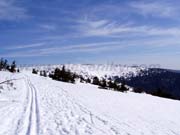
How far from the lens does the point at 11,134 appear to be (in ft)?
34.1

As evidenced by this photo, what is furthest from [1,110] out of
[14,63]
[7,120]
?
[14,63]

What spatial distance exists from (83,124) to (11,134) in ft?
12.9

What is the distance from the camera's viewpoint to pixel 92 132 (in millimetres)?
11539

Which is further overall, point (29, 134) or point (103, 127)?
point (103, 127)

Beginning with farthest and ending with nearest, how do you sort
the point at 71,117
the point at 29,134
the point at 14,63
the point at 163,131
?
the point at 14,63 → the point at 71,117 → the point at 163,131 → the point at 29,134

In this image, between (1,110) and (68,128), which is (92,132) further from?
(1,110)

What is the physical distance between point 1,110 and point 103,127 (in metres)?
6.92

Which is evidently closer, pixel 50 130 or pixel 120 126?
pixel 50 130

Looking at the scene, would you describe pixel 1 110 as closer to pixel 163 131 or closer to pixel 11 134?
pixel 11 134

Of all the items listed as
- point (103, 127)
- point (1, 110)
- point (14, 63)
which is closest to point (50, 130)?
point (103, 127)

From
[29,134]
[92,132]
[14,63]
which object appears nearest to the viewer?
[29,134]

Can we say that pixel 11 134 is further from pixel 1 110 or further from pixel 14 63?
pixel 14 63

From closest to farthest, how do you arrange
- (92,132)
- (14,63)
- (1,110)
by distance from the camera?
(92,132) → (1,110) → (14,63)

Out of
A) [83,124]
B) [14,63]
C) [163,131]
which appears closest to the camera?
[163,131]
